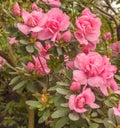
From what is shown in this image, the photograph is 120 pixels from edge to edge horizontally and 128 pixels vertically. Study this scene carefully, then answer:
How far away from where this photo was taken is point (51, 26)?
1698 millimetres

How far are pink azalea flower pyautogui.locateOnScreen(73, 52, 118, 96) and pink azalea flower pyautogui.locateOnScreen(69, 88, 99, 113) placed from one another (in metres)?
0.05

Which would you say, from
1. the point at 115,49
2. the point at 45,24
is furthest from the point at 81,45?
the point at 115,49

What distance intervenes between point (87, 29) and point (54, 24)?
15 cm

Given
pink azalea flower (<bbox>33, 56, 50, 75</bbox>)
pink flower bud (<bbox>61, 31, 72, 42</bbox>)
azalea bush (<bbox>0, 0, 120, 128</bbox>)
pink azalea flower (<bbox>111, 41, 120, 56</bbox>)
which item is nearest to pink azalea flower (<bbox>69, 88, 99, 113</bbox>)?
azalea bush (<bbox>0, 0, 120, 128</bbox>)

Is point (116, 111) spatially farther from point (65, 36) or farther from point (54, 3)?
point (54, 3)

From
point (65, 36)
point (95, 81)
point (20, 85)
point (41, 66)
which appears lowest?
point (20, 85)

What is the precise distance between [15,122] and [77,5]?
995 millimetres

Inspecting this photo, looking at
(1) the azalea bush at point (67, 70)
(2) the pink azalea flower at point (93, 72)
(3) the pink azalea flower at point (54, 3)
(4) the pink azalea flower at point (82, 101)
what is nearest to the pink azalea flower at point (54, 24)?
(1) the azalea bush at point (67, 70)

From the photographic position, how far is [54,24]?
169 cm

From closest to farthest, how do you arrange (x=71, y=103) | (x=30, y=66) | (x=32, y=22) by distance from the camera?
(x=71, y=103) < (x=32, y=22) < (x=30, y=66)

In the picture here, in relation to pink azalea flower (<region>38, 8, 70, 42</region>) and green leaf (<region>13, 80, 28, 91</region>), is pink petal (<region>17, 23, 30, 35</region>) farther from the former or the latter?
green leaf (<region>13, 80, 28, 91</region>)

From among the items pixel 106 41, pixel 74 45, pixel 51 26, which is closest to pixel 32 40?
pixel 51 26

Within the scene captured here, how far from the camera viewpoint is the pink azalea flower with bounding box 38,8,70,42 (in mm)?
1694

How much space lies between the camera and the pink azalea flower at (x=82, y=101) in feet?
5.11
